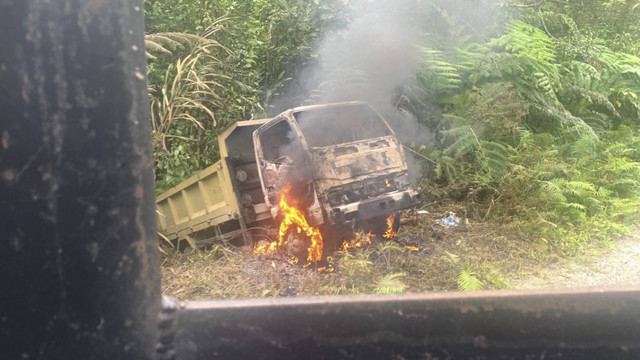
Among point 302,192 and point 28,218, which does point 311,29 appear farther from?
point 28,218

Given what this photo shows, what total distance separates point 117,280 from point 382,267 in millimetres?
3391

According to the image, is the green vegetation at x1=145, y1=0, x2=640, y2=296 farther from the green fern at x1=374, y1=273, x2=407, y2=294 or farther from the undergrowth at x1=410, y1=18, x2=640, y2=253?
the green fern at x1=374, y1=273, x2=407, y2=294

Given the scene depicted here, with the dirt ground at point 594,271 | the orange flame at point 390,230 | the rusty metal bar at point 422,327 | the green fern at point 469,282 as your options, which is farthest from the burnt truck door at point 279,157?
the rusty metal bar at point 422,327

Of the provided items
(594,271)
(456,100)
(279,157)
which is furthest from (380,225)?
(456,100)

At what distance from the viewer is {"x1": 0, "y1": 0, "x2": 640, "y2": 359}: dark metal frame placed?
51cm

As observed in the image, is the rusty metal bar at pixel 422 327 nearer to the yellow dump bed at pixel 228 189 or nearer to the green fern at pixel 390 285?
the green fern at pixel 390 285

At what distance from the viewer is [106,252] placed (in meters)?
0.55

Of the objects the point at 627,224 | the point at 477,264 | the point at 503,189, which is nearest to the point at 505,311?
the point at 477,264

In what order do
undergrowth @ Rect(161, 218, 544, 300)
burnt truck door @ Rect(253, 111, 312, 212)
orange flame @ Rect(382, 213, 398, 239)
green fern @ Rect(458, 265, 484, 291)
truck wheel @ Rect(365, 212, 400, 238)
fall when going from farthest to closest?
orange flame @ Rect(382, 213, 398, 239) < truck wheel @ Rect(365, 212, 400, 238) < burnt truck door @ Rect(253, 111, 312, 212) < undergrowth @ Rect(161, 218, 544, 300) < green fern @ Rect(458, 265, 484, 291)

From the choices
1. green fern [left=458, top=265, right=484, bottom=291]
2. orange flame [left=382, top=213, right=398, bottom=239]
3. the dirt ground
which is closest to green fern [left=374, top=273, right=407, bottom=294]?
green fern [left=458, top=265, right=484, bottom=291]

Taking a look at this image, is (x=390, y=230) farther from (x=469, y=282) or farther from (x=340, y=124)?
(x=469, y=282)

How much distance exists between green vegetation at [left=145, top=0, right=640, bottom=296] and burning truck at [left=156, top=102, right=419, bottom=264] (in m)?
0.48

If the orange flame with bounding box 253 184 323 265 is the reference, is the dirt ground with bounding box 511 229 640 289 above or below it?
below

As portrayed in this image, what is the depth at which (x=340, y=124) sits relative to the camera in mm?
4340
